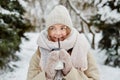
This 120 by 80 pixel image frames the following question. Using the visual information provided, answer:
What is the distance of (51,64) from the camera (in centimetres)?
295

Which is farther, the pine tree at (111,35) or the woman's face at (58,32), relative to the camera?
the pine tree at (111,35)

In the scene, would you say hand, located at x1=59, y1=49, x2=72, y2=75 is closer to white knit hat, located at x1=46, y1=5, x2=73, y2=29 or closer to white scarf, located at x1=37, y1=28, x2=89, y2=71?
white scarf, located at x1=37, y1=28, x2=89, y2=71

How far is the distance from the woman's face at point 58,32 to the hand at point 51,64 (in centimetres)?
15

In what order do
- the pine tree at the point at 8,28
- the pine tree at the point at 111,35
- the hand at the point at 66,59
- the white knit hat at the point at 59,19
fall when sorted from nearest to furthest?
the hand at the point at 66,59, the white knit hat at the point at 59,19, the pine tree at the point at 8,28, the pine tree at the point at 111,35

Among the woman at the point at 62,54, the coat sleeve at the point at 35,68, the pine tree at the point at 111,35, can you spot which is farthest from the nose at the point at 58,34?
the pine tree at the point at 111,35

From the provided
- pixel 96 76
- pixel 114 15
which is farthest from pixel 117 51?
pixel 96 76

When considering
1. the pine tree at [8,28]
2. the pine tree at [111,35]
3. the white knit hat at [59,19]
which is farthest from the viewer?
the pine tree at [111,35]

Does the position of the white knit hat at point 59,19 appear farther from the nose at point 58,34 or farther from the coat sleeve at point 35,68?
the coat sleeve at point 35,68

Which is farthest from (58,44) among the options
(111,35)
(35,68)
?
(111,35)

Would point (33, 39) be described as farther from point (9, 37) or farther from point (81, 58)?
point (81, 58)

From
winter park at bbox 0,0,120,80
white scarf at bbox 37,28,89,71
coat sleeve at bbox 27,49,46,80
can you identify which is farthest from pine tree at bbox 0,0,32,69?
white scarf at bbox 37,28,89,71

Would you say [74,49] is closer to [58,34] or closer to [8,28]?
[58,34]

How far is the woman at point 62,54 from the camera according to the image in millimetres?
2961

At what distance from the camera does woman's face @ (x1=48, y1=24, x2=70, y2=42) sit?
3029 millimetres
